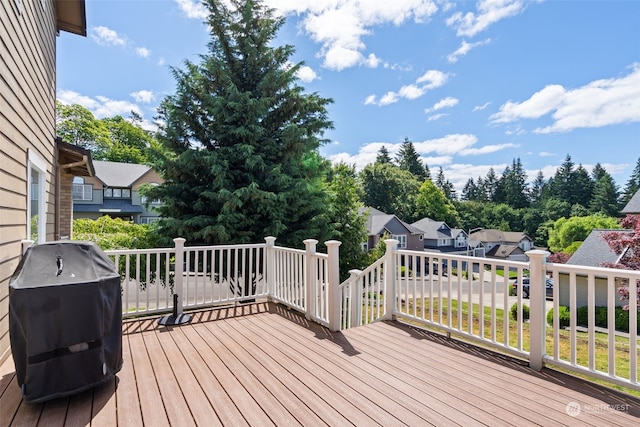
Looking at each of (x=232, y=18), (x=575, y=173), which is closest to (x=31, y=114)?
(x=232, y=18)

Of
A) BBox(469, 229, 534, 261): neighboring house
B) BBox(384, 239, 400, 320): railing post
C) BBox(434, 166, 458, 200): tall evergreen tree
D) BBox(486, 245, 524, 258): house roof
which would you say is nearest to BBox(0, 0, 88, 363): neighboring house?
BBox(384, 239, 400, 320): railing post

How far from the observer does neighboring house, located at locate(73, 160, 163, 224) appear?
869 inches

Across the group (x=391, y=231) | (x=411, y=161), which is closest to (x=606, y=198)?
(x=411, y=161)

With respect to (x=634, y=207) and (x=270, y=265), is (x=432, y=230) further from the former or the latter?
(x=270, y=265)

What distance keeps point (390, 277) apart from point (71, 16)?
694cm

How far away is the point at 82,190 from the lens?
22.1 m

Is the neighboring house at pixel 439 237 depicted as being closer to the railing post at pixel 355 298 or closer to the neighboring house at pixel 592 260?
the neighboring house at pixel 592 260

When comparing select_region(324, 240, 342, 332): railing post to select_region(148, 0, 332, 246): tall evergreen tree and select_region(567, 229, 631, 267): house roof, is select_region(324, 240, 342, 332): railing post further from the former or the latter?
select_region(567, 229, 631, 267): house roof

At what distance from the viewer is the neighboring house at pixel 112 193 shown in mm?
22062

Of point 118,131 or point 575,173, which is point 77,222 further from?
point 575,173

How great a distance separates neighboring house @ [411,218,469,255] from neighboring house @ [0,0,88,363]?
31.2 meters

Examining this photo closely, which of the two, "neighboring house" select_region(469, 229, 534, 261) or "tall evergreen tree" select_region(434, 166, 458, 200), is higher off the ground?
"tall evergreen tree" select_region(434, 166, 458, 200)

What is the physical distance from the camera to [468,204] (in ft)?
170

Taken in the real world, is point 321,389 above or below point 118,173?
below
